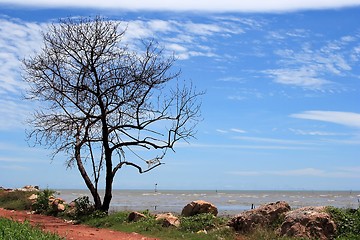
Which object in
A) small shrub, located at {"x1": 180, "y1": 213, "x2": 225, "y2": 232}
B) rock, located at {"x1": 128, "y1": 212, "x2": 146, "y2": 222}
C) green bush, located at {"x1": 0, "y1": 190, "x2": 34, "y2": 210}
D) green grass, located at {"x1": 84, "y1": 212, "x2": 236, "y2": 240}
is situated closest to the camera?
green grass, located at {"x1": 84, "y1": 212, "x2": 236, "y2": 240}

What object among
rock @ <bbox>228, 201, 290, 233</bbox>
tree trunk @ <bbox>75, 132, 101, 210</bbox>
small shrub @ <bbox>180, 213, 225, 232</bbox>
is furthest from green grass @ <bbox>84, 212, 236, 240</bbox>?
tree trunk @ <bbox>75, 132, 101, 210</bbox>

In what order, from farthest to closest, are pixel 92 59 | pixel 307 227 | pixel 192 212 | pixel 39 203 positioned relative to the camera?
1. pixel 39 203
2. pixel 92 59
3. pixel 192 212
4. pixel 307 227

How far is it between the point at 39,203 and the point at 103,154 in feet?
13.2

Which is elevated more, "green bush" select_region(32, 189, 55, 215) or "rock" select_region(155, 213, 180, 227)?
"green bush" select_region(32, 189, 55, 215)

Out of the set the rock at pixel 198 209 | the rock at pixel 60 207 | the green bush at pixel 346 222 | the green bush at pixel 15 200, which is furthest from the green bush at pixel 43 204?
the green bush at pixel 346 222

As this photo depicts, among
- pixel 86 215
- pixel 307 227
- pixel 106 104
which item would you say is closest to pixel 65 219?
pixel 86 215

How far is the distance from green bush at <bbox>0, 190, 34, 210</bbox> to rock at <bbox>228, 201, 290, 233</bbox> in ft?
39.0

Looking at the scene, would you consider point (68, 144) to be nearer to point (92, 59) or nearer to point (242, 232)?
point (92, 59)

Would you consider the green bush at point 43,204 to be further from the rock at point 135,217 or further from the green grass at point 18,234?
the green grass at point 18,234

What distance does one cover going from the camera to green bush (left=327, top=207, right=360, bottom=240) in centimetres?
1557

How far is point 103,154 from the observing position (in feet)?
74.2

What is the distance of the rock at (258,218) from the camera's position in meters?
16.9

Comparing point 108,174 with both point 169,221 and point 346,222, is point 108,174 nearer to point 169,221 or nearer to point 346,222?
point 169,221

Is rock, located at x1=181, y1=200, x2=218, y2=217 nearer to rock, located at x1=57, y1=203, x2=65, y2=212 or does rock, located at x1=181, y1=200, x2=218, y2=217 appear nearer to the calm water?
the calm water
